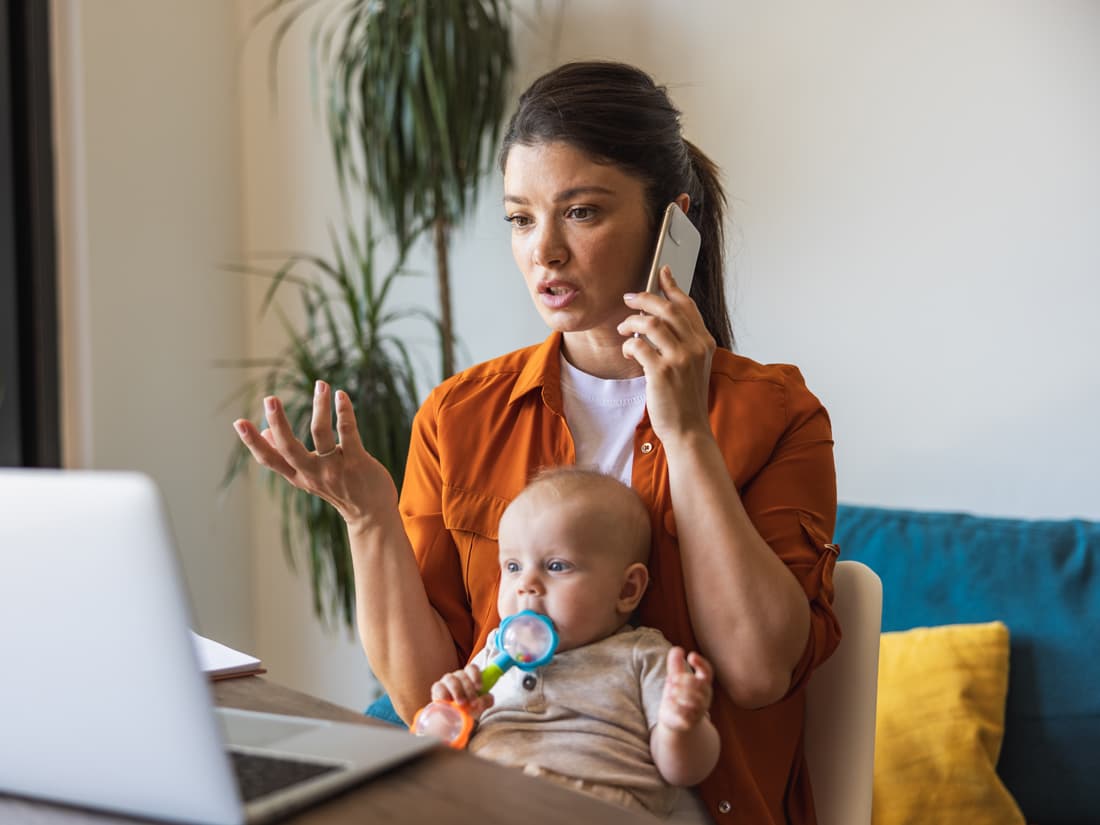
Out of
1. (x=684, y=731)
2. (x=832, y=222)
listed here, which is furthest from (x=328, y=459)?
(x=832, y=222)

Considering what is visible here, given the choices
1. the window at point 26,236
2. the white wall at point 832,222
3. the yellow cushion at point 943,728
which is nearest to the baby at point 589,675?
the yellow cushion at point 943,728

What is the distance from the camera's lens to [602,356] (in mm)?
1515

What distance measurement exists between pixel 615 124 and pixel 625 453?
1.32 ft

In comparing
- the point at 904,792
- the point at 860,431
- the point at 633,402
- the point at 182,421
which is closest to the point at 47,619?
the point at 633,402

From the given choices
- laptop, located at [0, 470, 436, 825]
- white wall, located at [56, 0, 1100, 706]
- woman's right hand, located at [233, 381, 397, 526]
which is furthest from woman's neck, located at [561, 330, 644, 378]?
white wall, located at [56, 0, 1100, 706]

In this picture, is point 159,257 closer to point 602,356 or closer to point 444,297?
point 444,297

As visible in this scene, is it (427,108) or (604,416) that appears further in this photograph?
(427,108)

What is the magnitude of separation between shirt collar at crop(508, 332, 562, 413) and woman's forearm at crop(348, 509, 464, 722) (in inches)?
9.9

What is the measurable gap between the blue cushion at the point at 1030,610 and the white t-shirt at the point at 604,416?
2.69 ft

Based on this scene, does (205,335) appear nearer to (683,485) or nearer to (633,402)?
(633,402)

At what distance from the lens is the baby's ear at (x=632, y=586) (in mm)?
1263

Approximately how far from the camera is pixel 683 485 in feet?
4.12

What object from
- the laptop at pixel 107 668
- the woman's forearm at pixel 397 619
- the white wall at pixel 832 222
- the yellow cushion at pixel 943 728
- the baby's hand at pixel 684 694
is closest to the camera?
the laptop at pixel 107 668

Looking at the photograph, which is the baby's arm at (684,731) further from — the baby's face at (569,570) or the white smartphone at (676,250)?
the white smartphone at (676,250)
